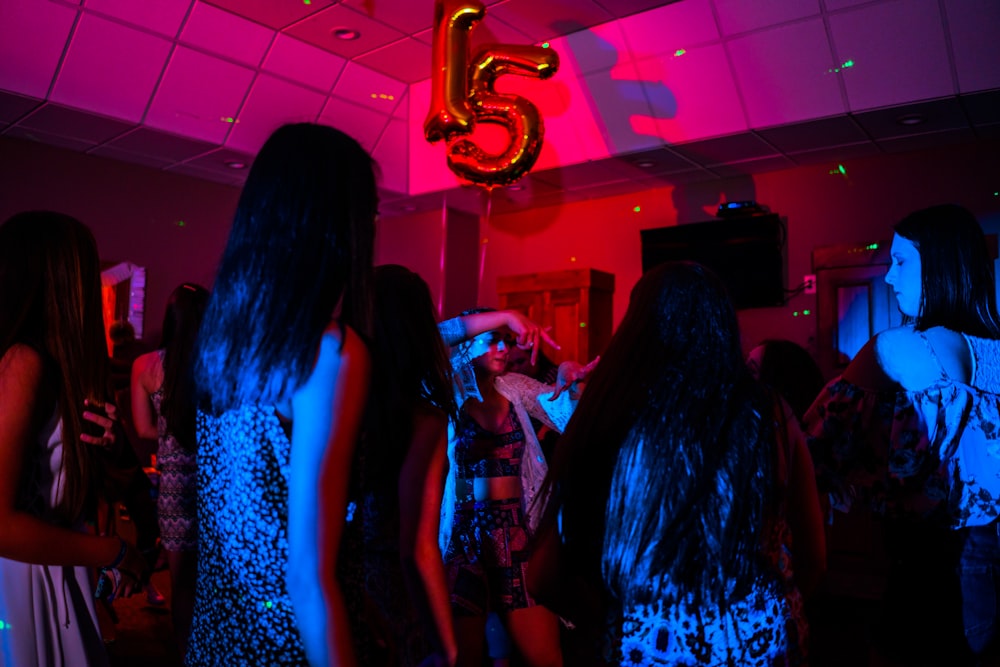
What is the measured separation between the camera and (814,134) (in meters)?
4.73

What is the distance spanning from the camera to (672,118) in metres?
4.94

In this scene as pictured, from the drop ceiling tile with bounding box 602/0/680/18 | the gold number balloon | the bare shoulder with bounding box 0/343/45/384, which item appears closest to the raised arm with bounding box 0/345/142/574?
the bare shoulder with bounding box 0/343/45/384

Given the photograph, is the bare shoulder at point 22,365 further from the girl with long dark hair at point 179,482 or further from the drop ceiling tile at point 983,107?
the drop ceiling tile at point 983,107

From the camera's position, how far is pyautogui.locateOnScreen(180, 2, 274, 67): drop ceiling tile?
187 inches

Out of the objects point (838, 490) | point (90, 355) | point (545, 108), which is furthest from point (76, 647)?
point (545, 108)

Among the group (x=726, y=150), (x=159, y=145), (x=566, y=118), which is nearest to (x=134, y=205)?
(x=159, y=145)

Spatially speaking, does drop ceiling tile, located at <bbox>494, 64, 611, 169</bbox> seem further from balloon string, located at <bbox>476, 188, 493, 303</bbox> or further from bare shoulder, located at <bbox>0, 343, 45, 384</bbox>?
bare shoulder, located at <bbox>0, 343, 45, 384</bbox>

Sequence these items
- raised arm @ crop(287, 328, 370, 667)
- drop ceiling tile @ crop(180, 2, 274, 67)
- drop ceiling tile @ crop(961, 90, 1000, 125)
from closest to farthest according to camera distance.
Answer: raised arm @ crop(287, 328, 370, 667) < drop ceiling tile @ crop(961, 90, 1000, 125) < drop ceiling tile @ crop(180, 2, 274, 67)

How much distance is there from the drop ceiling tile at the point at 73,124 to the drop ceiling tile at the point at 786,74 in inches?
145

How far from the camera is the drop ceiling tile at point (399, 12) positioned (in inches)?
182

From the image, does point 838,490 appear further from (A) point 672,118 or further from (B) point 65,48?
(B) point 65,48

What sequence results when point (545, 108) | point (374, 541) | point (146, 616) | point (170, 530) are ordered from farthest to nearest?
point (545, 108)
point (146, 616)
point (170, 530)
point (374, 541)

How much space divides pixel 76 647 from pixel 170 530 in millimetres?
1735

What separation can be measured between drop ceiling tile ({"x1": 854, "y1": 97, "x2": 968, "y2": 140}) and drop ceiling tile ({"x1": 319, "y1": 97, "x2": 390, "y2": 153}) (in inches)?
126
